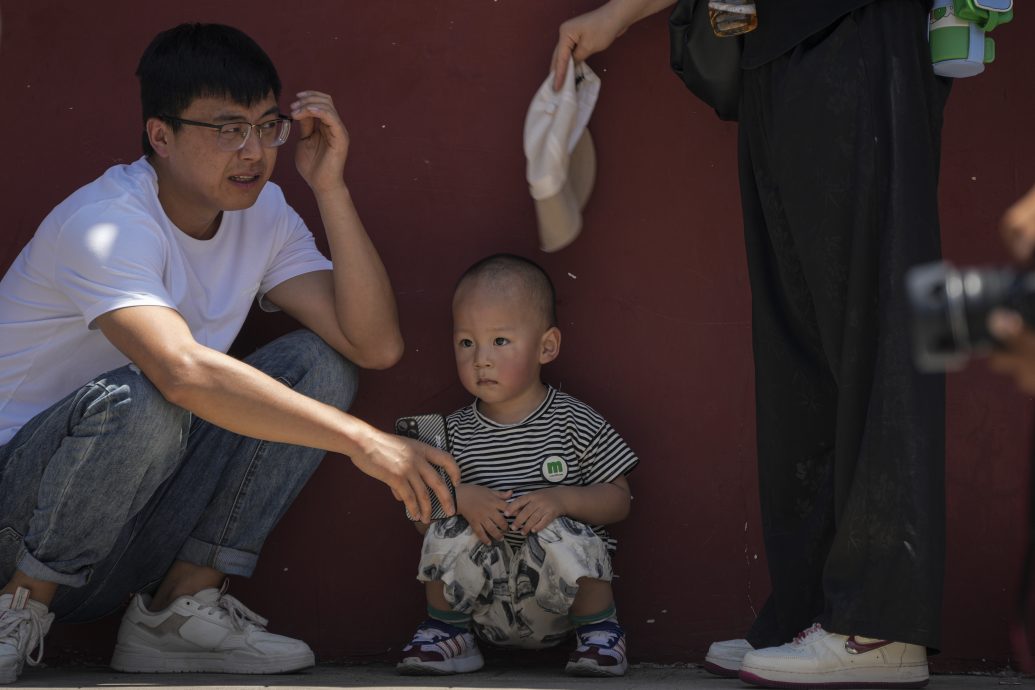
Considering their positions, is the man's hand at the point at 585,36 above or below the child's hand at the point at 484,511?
above

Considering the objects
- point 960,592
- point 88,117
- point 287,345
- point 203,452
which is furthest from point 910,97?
point 88,117

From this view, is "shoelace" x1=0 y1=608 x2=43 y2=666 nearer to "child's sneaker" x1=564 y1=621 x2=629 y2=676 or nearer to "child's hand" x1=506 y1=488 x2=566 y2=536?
"child's hand" x1=506 y1=488 x2=566 y2=536

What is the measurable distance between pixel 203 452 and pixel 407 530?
0.53 meters

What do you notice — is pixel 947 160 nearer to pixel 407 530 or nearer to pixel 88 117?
pixel 407 530

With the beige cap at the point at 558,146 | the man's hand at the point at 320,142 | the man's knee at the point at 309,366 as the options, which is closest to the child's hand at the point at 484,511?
the man's knee at the point at 309,366

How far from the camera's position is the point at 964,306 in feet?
3.78

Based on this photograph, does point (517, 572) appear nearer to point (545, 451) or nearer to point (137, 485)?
point (545, 451)

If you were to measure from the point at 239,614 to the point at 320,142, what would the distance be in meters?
1.05

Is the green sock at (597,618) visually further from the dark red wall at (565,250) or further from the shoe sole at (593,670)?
the dark red wall at (565,250)

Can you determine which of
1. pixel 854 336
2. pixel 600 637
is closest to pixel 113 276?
pixel 600 637

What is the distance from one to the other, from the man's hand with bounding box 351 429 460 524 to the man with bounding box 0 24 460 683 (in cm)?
6

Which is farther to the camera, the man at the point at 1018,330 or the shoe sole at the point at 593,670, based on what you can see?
the shoe sole at the point at 593,670

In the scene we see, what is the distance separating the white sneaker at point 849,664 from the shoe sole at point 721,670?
1.14ft

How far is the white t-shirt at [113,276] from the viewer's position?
2682 mm
